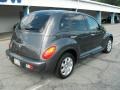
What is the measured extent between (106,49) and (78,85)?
12.0 feet

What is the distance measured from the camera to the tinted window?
17.1 ft

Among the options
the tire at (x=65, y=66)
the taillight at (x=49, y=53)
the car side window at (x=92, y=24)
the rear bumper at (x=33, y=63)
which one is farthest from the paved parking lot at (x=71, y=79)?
the car side window at (x=92, y=24)

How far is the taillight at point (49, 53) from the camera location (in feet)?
15.3

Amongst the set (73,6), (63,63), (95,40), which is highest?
(73,6)

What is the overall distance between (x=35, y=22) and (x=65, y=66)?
141cm

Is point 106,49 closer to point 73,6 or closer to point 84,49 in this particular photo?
point 84,49

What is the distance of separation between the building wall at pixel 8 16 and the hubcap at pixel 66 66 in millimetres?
13468

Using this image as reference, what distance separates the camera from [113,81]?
5.18 metres

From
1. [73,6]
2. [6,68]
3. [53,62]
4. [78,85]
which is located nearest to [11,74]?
[6,68]

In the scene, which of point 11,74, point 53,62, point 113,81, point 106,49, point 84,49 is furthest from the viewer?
point 106,49

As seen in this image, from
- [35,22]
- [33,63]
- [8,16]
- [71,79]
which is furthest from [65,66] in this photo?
[8,16]

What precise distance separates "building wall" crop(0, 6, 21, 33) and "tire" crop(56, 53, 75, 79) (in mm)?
13467

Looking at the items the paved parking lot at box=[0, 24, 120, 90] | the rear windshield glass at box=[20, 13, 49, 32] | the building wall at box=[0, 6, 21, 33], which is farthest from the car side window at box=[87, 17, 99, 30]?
the building wall at box=[0, 6, 21, 33]

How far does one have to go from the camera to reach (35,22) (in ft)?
16.8
